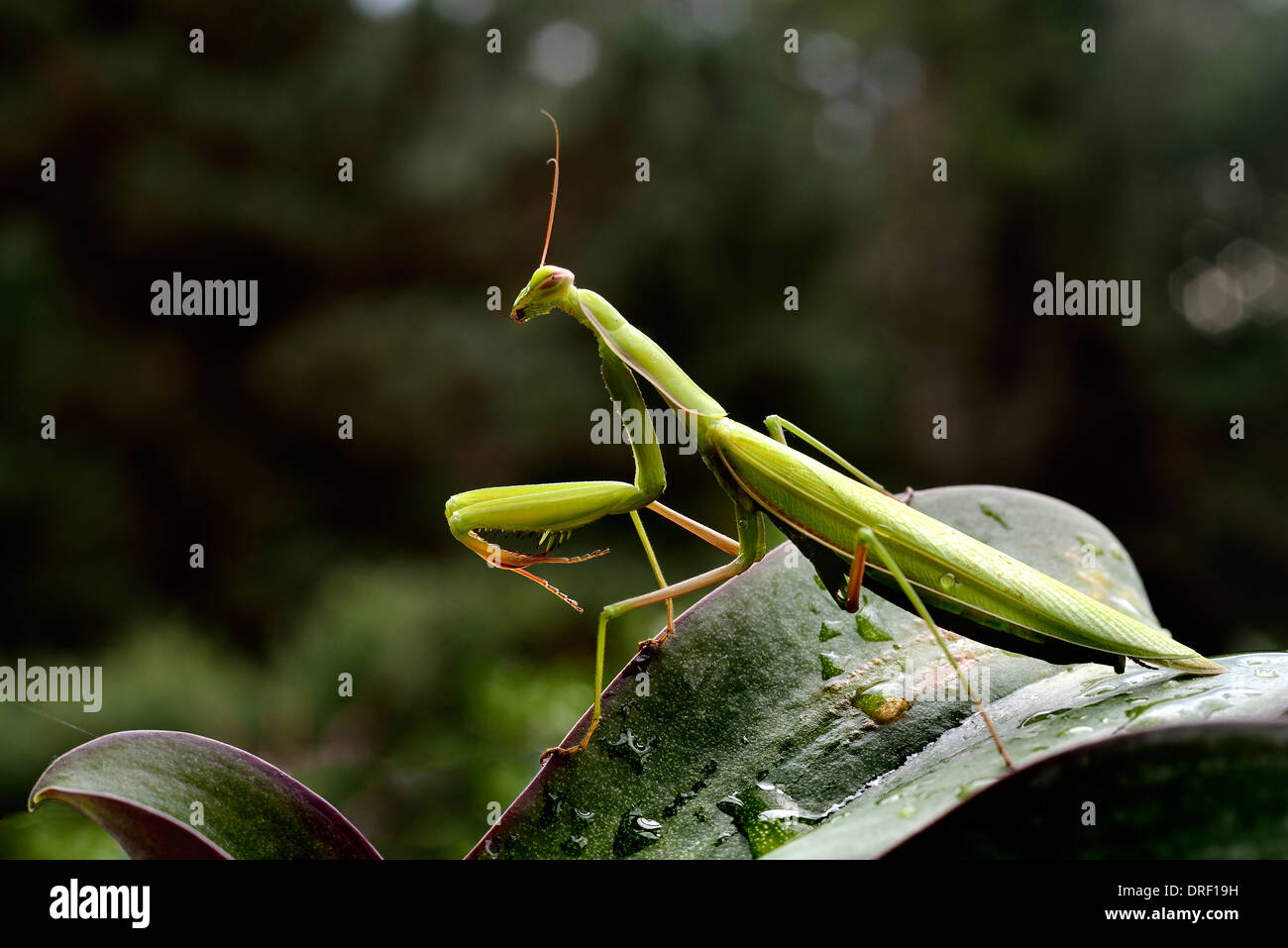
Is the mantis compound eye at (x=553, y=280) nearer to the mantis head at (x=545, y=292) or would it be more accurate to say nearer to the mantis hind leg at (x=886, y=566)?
the mantis head at (x=545, y=292)

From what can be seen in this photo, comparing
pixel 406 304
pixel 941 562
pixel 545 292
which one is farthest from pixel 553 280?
pixel 406 304

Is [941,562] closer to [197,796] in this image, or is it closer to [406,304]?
[197,796]

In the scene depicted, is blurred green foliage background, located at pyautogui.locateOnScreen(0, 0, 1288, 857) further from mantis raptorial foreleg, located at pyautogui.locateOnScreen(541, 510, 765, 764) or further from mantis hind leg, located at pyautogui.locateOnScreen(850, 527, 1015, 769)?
mantis hind leg, located at pyautogui.locateOnScreen(850, 527, 1015, 769)

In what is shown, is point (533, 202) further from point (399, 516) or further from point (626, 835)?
point (626, 835)

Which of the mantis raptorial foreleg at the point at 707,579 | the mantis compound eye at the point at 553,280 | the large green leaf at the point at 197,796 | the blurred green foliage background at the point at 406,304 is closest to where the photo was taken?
the large green leaf at the point at 197,796

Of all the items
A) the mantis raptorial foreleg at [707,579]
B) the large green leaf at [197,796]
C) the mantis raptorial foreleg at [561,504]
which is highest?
the mantis raptorial foreleg at [561,504]

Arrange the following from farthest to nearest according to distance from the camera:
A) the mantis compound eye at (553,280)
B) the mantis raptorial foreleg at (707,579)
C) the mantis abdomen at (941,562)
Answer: the mantis compound eye at (553,280)
the mantis raptorial foreleg at (707,579)
the mantis abdomen at (941,562)

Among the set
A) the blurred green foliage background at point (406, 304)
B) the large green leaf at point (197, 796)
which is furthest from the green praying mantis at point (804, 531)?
the blurred green foliage background at point (406, 304)
